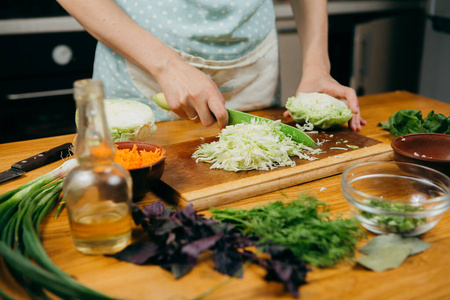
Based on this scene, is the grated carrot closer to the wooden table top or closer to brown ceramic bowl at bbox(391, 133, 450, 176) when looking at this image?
the wooden table top

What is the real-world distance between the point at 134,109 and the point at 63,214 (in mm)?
657

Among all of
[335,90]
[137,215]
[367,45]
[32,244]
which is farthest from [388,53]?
[32,244]

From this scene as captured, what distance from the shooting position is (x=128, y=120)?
1.84 m

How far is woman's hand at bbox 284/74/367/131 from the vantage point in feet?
6.97

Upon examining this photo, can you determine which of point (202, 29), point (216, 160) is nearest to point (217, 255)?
point (216, 160)

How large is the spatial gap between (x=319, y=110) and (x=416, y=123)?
43cm

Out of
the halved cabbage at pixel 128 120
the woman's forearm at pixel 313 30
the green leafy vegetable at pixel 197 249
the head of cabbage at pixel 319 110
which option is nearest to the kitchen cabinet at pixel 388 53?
the woman's forearm at pixel 313 30

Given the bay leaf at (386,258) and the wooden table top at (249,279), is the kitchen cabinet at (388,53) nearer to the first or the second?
the wooden table top at (249,279)

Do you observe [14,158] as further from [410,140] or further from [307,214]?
[410,140]

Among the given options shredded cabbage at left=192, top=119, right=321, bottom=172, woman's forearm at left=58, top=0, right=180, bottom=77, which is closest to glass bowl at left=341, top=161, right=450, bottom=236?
shredded cabbage at left=192, top=119, right=321, bottom=172

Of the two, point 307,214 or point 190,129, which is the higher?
point 307,214

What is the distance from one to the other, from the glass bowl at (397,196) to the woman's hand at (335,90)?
2.36 feet

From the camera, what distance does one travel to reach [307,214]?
1202 mm

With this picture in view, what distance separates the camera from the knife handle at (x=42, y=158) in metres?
1.69
